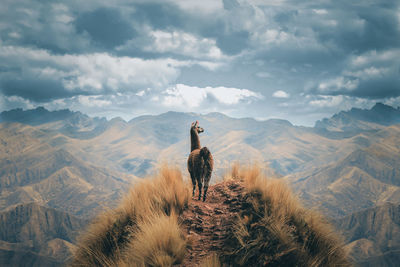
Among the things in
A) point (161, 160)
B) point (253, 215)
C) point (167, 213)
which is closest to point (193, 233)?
point (167, 213)

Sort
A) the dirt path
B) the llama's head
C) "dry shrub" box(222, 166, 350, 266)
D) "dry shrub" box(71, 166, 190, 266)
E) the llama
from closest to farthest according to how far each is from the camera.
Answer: "dry shrub" box(222, 166, 350, 266) < "dry shrub" box(71, 166, 190, 266) < the dirt path < the llama < the llama's head

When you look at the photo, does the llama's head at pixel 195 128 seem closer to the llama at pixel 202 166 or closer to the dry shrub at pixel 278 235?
the llama at pixel 202 166

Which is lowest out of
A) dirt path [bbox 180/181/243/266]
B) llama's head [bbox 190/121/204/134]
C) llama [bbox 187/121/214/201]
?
dirt path [bbox 180/181/243/266]

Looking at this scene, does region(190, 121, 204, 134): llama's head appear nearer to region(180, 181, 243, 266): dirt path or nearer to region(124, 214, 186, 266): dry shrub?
region(180, 181, 243, 266): dirt path

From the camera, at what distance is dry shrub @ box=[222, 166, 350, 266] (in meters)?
5.79

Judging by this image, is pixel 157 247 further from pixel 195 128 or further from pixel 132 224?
pixel 195 128

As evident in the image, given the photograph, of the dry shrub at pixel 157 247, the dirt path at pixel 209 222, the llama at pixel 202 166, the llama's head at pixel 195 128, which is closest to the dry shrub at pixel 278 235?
the dirt path at pixel 209 222

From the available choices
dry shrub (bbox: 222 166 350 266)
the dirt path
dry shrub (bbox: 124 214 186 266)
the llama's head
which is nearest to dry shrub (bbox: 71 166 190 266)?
dry shrub (bbox: 124 214 186 266)

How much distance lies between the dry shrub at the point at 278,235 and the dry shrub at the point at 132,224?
4.78 feet

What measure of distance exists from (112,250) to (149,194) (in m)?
2.09

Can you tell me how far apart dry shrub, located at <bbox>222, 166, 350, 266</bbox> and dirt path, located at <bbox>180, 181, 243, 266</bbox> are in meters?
0.43

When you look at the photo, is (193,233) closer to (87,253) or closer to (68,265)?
(87,253)

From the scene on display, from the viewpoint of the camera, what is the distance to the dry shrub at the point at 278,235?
579cm

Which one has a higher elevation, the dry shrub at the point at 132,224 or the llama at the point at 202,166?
the llama at the point at 202,166
